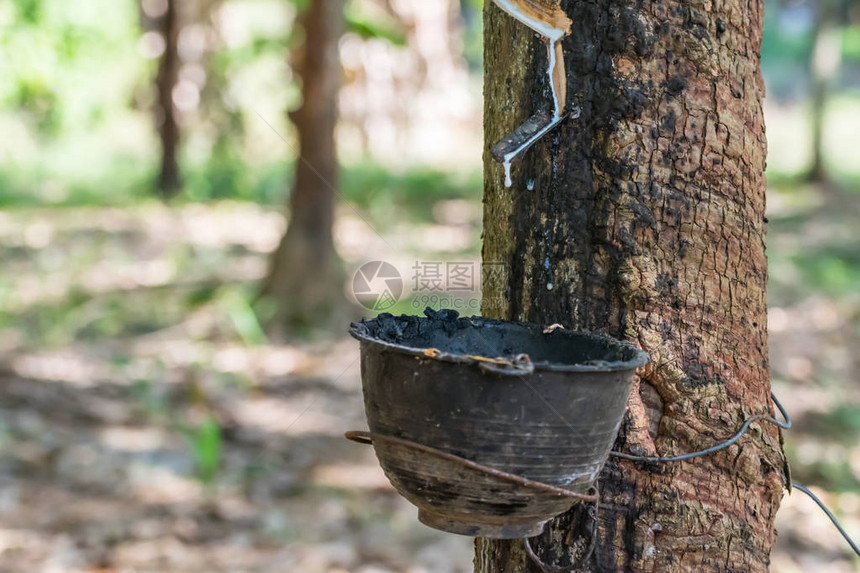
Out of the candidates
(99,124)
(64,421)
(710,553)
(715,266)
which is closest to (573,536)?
(710,553)

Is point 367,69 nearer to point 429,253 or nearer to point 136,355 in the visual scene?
point 429,253

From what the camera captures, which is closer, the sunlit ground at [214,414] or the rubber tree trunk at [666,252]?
the rubber tree trunk at [666,252]

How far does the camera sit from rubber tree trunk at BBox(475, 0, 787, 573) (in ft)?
5.35

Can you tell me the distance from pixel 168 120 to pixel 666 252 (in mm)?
10162

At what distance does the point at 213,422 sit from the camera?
175 inches

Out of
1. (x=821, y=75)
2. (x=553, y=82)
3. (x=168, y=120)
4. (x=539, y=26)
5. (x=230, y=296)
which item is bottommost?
(x=230, y=296)

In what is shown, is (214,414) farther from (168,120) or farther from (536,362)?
(168,120)

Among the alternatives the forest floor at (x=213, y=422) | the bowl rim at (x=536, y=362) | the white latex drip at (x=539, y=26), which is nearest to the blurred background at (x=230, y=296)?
the forest floor at (x=213, y=422)

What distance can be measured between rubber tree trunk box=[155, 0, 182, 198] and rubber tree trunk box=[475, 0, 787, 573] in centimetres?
984

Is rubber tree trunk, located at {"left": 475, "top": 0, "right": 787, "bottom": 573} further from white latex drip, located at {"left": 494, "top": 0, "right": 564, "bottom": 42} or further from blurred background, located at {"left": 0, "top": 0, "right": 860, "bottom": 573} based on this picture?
blurred background, located at {"left": 0, "top": 0, "right": 860, "bottom": 573}

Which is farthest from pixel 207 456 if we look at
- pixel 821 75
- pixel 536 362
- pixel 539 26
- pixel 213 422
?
pixel 821 75

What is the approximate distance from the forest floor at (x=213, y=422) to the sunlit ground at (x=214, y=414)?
0.01 metres

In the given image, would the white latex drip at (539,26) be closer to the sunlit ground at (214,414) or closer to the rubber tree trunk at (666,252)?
the rubber tree trunk at (666,252)

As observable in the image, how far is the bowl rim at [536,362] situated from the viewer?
1319 millimetres
